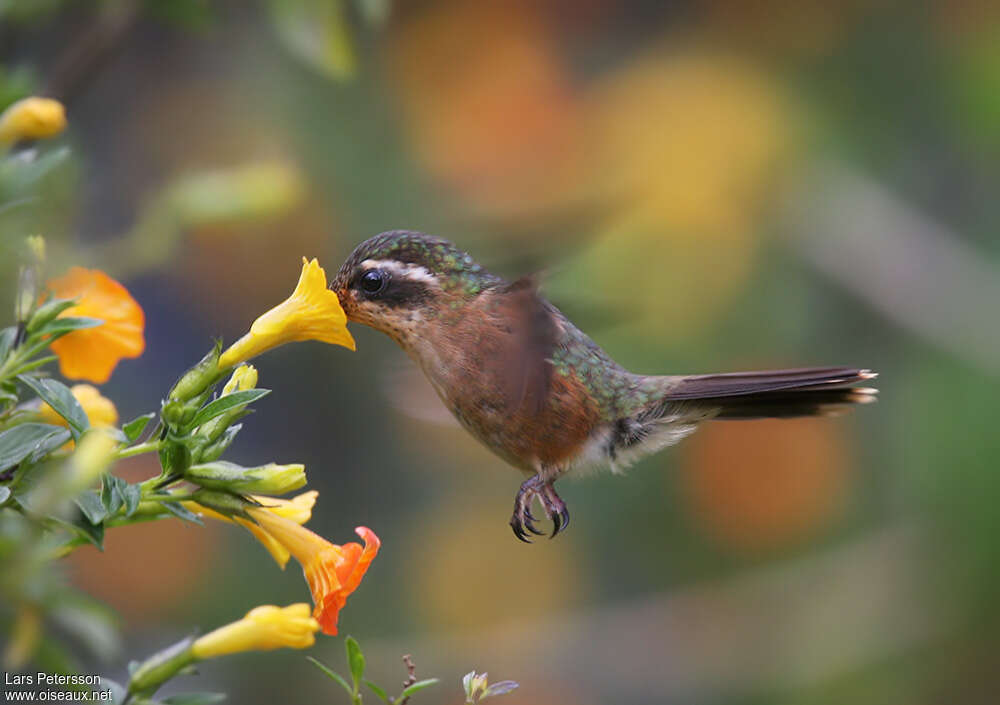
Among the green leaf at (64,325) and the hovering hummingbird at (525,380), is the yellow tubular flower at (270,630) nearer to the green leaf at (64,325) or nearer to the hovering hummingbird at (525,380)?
the green leaf at (64,325)

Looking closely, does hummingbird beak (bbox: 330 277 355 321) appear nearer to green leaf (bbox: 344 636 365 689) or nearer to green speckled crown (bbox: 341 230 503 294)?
green speckled crown (bbox: 341 230 503 294)

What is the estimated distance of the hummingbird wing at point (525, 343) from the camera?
75.9 inches

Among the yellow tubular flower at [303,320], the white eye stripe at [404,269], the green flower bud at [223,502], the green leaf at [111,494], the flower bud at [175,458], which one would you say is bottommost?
the green leaf at [111,494]

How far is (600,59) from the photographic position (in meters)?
5.21

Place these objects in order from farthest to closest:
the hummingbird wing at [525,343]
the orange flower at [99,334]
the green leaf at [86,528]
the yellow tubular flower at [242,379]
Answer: the hummingbird wing at [525,343] → the orange flower at [99,334] → the yellow tubular flower at [242,379] → the green leaf at [86,528]

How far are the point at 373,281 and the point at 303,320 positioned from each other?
1.37 feet

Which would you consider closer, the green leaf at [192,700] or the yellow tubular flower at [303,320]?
the green leaf at [192,700]

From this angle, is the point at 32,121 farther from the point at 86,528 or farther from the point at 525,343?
the point at 525,343

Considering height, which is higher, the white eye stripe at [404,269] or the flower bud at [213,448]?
the white eye stripe at [404,269]

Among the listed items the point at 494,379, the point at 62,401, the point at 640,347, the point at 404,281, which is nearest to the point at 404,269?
the point at 404,281

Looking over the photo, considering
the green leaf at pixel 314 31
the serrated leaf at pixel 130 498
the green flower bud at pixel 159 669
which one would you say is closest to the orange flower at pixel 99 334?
the serrated leaf at pixel 130 498

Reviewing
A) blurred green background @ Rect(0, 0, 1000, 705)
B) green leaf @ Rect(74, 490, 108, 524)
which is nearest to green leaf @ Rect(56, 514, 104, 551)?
green leaf @ Rect(74, 490, 108, 524)

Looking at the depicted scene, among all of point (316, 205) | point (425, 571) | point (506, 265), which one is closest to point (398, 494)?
point (425, 571)

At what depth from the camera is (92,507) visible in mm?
1179
